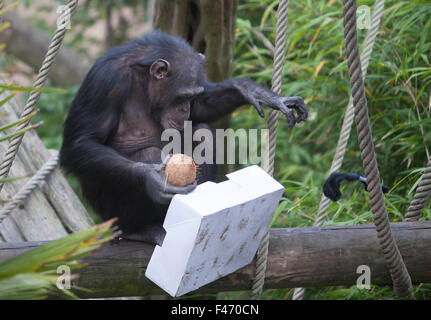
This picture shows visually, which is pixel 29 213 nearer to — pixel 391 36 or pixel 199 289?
pixel 199 289

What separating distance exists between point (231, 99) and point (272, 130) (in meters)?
0.58

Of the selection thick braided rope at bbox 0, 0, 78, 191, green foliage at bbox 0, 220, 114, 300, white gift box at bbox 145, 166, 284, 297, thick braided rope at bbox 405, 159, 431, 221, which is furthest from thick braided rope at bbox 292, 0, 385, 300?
green foliage at bbox 0, 220, 114, 300

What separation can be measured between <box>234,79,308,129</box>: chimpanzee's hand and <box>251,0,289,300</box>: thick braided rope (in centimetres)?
5

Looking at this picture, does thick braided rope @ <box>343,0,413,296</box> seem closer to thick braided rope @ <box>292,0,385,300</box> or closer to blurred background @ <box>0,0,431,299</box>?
thick braided rope @ <box>292,0,385,300</box>

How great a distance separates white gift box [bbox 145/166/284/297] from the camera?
1688 millimetres

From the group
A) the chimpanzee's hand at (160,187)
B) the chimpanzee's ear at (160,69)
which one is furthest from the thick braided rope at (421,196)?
the chimpanzee's ear at (160,69)

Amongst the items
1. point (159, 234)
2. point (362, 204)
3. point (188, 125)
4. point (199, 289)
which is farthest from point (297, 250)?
point (362, 204)

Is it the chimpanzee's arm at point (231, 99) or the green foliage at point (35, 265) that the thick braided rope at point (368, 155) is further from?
the green foliage at point (35, 265)

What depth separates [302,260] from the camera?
2102mm

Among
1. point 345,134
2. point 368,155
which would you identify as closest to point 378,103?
point 345,134

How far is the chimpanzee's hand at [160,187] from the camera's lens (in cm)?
187

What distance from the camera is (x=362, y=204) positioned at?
129 inches

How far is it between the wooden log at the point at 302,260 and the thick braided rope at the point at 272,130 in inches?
1.6
